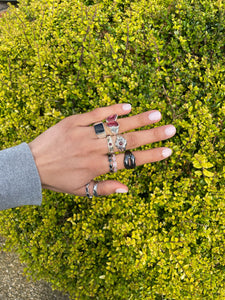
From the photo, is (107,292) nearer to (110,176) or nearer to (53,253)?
(53,253)

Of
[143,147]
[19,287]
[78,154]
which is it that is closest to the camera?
[78,154]

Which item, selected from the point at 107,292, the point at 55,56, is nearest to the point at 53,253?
the point at 107,292

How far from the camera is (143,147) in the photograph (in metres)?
2.63

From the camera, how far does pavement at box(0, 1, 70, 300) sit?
12.6ft

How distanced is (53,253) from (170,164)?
5.32 ft

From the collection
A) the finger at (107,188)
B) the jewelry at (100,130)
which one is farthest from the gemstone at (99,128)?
the finger at (107,188)

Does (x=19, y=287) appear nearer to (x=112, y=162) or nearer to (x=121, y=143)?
(x=112, y=162)

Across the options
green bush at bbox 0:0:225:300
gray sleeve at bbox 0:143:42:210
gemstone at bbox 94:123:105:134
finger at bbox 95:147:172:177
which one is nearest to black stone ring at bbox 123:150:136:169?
finger at bbox 95:147:172:177

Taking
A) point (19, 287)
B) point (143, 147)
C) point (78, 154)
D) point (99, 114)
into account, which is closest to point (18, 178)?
point (78, 154)

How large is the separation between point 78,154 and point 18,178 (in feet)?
1.57

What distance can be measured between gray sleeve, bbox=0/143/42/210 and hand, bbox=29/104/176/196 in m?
0.17

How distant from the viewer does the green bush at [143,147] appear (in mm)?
2428

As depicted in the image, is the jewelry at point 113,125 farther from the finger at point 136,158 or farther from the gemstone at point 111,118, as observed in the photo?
the finger at point 136,158

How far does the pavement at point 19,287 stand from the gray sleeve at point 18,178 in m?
2.67
